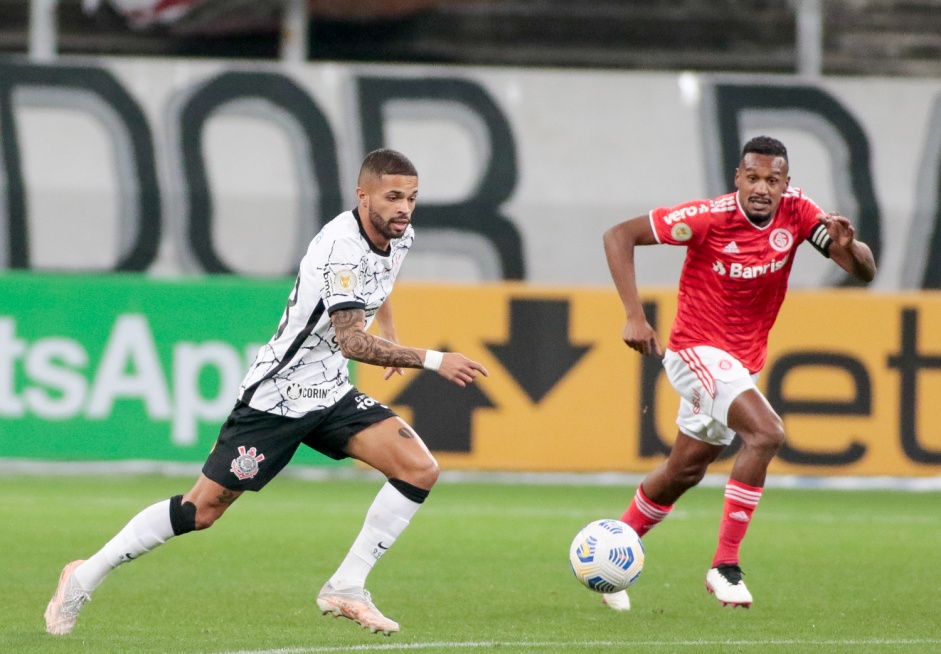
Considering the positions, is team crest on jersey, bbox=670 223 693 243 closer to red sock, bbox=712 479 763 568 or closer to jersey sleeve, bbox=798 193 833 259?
jersey sleeve, bbox=798 193 833 259

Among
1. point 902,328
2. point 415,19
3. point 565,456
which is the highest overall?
point 415,19

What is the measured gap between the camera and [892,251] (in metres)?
17.0

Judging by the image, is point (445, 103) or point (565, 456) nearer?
point (565, 456)

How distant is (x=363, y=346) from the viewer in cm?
589

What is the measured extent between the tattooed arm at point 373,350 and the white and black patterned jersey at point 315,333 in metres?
0.12

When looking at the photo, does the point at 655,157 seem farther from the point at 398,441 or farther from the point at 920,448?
the point at 398,441

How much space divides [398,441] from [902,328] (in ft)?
25.6

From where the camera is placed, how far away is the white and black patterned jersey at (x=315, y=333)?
240 inches

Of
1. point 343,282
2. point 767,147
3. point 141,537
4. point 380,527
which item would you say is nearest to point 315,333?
point 343,282

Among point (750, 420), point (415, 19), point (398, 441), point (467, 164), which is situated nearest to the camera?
point (398, 441)

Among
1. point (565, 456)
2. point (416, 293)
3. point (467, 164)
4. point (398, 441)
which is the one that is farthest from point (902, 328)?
point (398, 441)

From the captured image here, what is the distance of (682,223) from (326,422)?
2048 millimetres

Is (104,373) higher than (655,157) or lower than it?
lower

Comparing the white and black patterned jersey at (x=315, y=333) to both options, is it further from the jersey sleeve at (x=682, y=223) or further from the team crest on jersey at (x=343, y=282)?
the jersey sleeve at (x=682, y=223)
